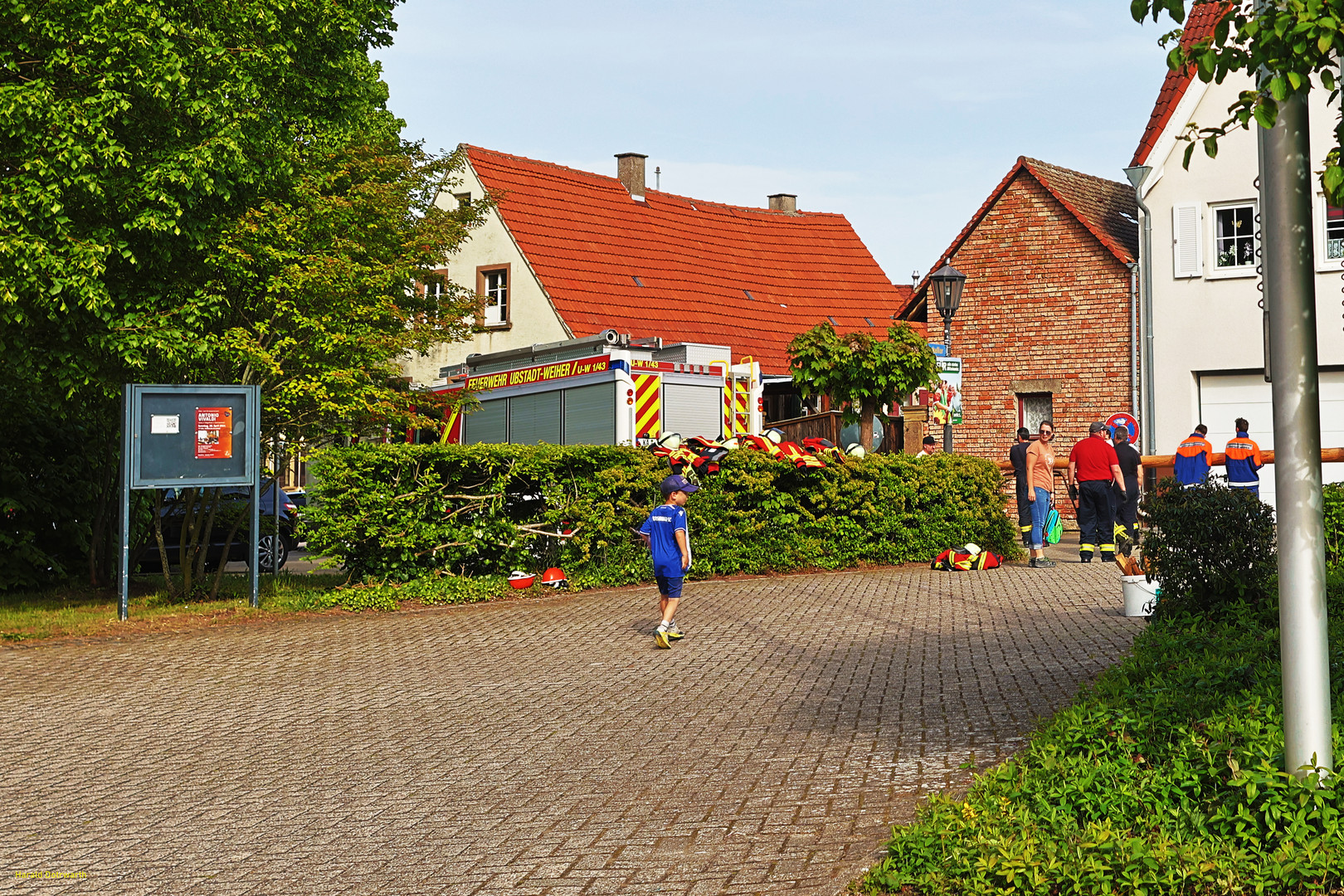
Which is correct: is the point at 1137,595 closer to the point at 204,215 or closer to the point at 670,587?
the point at 670,587

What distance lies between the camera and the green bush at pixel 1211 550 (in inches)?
341

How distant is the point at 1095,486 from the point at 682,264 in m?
17.7

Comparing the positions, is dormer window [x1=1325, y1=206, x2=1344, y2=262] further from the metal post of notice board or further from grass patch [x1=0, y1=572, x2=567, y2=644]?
the metal post of notice board

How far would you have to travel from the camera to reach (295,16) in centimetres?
1368

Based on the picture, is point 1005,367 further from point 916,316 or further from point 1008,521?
point 1008,521

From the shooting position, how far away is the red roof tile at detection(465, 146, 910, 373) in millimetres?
29797

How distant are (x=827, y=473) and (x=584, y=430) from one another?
4008 mm

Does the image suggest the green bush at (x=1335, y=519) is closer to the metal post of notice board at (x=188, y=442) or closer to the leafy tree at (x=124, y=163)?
the metal post of notice board at (x=188, y=442)

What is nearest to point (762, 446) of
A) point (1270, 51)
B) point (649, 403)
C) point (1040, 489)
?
point (649, 403)

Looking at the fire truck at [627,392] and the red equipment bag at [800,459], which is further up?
the fire truck at [627,392]

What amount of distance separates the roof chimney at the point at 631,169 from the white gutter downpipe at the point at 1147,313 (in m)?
15.1

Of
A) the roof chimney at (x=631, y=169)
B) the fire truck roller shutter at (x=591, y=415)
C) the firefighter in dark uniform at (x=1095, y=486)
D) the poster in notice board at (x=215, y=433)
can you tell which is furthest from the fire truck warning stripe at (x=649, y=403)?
the roof chimney at (x=631, y=169)

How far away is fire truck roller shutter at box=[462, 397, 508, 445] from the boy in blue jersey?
30.5 feet

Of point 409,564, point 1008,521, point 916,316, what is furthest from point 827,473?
point 916,316
